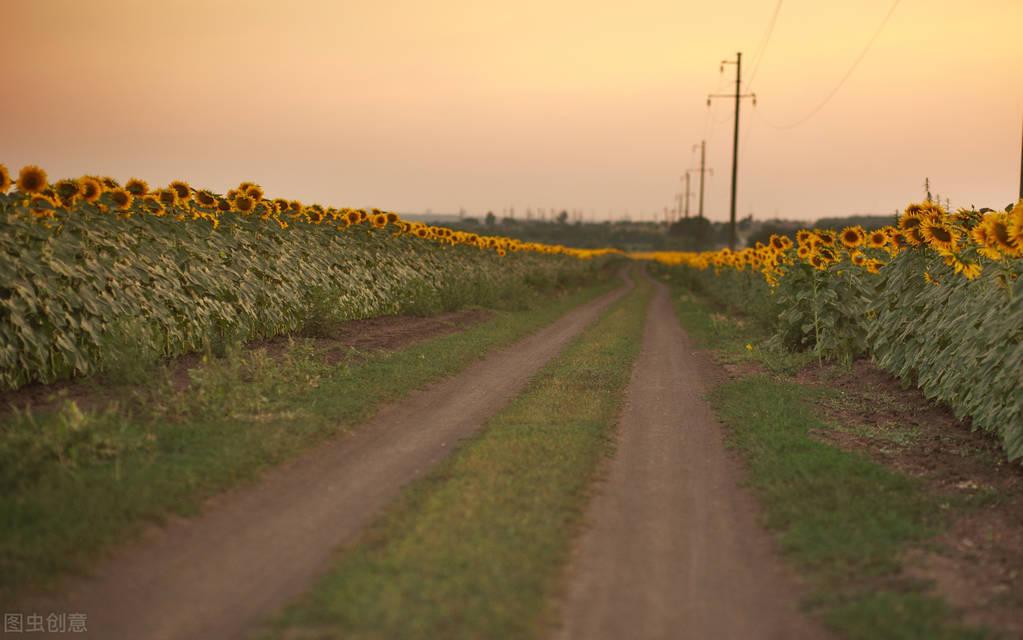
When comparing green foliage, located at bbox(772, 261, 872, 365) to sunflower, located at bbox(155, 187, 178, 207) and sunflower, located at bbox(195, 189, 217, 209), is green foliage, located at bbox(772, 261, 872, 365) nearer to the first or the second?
sunflower, located at bbox(195, 189, 217, 209)

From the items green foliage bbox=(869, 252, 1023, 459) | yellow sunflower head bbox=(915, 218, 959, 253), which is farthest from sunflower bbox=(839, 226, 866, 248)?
yellow sunflower head bbox=(915, 218, 959, 253)

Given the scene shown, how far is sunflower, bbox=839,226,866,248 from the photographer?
51.1 ft

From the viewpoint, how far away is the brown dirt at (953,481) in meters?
5.54

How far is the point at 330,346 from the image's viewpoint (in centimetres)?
1513

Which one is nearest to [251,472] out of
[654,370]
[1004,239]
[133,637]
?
[133,637]

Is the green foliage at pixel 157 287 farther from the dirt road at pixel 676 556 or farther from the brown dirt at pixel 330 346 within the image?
the dirt road at pixel 676 556

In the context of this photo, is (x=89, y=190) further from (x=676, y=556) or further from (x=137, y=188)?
(x=676, y=556)

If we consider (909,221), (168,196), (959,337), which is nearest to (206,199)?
(168,196)

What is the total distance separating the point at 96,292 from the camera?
1062 cm

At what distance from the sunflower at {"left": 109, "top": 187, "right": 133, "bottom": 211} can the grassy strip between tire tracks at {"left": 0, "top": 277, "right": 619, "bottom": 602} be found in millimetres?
2970

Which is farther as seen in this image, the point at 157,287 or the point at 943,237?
the point at 157,287

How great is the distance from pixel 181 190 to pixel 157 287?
3124 millimetres

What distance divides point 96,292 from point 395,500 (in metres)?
6.02

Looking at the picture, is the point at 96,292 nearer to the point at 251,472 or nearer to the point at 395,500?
the point at 251,472
